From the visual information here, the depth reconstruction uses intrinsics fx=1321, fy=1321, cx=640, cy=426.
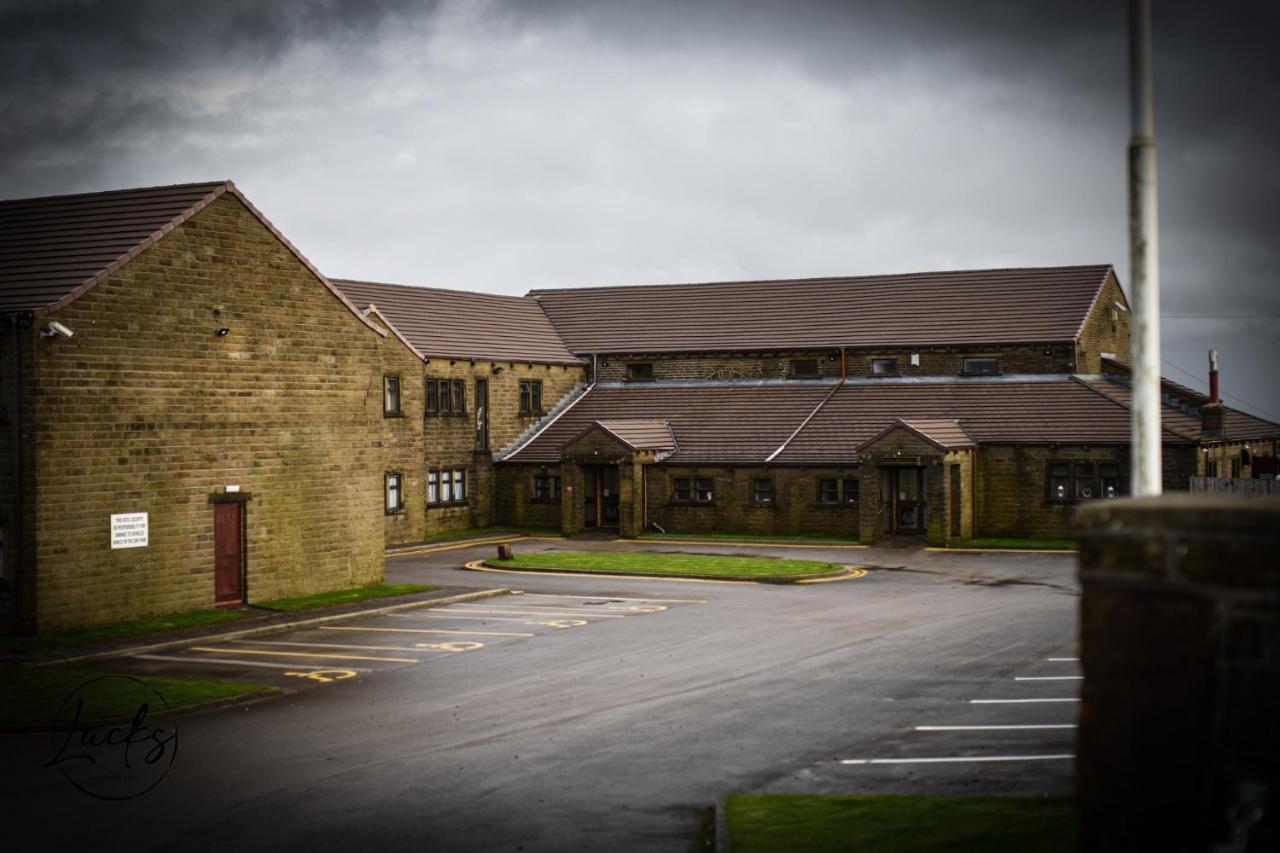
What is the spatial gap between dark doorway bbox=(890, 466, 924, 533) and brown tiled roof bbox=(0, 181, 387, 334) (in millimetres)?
21979

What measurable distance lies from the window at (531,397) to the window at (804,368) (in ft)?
35.4

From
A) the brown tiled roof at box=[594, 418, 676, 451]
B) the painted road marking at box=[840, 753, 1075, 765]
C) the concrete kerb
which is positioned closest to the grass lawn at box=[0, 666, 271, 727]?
the concrete kerb

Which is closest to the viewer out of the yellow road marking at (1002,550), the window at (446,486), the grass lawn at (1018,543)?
the yellow road marking at (1002,550)

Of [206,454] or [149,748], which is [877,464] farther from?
[149,748]

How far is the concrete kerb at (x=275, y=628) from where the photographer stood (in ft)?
78.0

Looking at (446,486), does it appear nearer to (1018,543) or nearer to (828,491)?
Result: (828,491)

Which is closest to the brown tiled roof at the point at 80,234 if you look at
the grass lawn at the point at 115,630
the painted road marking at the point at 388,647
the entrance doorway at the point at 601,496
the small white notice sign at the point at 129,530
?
the small white notice sign at the point at 129,530

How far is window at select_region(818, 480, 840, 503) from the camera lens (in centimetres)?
4659

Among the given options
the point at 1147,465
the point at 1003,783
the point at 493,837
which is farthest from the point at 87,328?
the point at 1147,465

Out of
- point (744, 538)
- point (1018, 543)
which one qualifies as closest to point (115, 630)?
point (744, 538)

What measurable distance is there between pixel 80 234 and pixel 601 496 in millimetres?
25004

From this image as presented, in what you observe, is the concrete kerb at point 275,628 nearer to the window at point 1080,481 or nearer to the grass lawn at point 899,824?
the grass lawn at point 899,824

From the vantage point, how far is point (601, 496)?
5069 cm

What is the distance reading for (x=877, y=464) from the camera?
4462 cm
